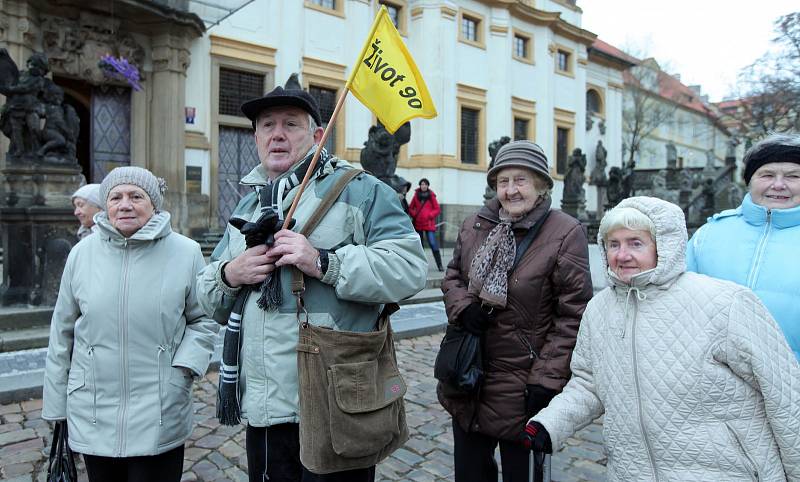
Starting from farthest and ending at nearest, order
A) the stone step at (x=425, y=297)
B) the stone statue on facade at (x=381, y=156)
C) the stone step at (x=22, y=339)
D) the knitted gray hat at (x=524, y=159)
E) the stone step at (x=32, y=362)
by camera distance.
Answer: the stone statue on facade at (x=381, y=156) < the stone step at (x=425, y=297) < the stone step at (x=22, y=339) < the stone step at (x=32, y=362) < the knitted gray hat at (x=524, y=159)

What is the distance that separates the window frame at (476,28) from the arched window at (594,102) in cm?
997

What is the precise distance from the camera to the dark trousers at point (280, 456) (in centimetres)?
209

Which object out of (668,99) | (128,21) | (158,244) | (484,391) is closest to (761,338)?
(484,391)

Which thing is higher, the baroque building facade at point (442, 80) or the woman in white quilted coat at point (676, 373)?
the baroque building facade at point (442, 80)

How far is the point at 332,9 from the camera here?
18.6 m

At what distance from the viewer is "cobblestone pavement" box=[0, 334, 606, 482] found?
144 inches

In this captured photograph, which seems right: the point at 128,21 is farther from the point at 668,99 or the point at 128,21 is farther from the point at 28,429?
the point at 668,99

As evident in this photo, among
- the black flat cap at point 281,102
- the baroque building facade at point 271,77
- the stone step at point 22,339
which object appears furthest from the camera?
the baroque building facade at point 271,77

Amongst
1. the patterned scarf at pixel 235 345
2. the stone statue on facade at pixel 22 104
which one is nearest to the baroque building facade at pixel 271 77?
the stone statue on facade at pixel 22 104

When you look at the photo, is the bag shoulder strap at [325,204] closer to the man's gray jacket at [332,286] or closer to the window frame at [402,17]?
the man's gray jacket at [332,286]

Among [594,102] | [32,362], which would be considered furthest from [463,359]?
[594,102]

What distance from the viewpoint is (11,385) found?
4.91m

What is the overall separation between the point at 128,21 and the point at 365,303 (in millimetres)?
14694

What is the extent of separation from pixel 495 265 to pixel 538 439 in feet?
2.60
